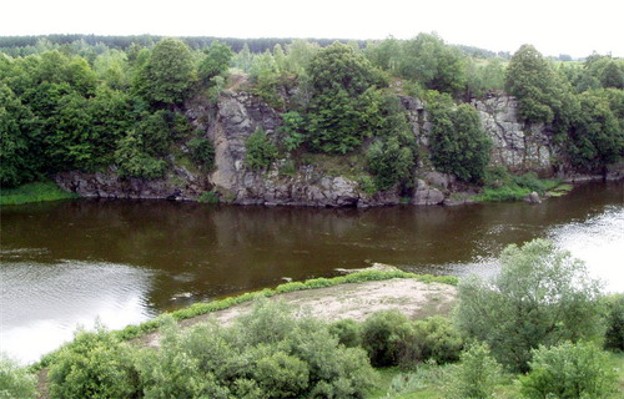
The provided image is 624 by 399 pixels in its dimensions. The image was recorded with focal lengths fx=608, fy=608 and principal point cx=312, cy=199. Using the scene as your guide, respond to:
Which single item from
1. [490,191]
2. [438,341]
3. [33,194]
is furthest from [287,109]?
[438,341]

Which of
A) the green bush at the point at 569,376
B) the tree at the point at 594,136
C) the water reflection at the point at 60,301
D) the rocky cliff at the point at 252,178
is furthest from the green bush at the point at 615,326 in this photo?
the tree at the point at 594,136

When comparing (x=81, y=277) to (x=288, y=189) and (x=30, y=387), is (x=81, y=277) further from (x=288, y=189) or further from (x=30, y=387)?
(x=288, y=189)

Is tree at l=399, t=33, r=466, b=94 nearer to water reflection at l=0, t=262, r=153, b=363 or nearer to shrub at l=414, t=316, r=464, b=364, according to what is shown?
water reflection at l=0, t=262, r=153, b=363

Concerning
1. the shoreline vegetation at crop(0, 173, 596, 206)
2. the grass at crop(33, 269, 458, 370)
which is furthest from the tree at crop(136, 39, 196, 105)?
the grass at crop(33, 269, 458, 370)

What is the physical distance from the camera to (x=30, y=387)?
25.8m

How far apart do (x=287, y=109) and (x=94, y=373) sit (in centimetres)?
5722

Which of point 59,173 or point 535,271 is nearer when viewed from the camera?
point 535,271

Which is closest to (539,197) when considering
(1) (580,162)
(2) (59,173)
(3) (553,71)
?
(1) (580,162)

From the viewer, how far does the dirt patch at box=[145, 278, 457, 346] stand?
41969 mm

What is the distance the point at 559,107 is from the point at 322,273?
166ft

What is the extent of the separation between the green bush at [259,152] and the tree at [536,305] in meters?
51.4

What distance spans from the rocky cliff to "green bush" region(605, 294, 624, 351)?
44.9m

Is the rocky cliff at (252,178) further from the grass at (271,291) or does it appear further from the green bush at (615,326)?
the green bush at (615,326)

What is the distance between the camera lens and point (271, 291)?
46.9 metres
